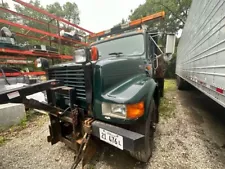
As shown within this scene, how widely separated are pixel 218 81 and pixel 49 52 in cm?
555

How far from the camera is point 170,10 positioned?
61.1 feet

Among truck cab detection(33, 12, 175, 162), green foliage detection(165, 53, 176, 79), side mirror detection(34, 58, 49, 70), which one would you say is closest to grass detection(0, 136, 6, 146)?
truck cab detection(33, 12, 175, 162)

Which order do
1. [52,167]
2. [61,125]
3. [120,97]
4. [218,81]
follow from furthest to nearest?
[61,125] → [52,167] → [218,81] → [120,97]

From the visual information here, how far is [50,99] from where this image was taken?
211 centimetres

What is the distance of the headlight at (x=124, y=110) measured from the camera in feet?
4.97

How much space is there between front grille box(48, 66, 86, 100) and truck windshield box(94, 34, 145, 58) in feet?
3.03

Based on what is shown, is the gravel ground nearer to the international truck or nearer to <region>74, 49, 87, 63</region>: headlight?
the international truck

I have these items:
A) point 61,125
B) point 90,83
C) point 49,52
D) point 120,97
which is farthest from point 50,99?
point 49,52

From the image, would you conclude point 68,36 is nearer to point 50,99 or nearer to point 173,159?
point 50,99

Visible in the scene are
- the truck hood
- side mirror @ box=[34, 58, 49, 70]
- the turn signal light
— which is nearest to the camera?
the turn signal light

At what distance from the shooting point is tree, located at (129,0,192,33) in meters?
18.2

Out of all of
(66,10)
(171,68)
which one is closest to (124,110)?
(171,68)

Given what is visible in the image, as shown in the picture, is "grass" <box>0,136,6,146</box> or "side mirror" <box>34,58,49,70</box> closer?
"side mirror" <box>34,58,49,70</box>

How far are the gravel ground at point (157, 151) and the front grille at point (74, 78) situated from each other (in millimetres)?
1023
